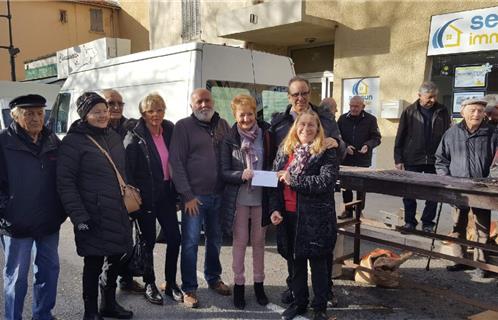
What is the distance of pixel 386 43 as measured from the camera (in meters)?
8.62

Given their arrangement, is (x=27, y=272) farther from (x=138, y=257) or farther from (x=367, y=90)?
(x=367, y=90)

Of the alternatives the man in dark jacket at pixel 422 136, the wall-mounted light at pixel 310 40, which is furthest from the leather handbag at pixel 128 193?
the wall-mounted light at pixel 310 40

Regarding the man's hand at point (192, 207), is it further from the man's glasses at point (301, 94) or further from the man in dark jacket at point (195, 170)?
the man's glasses at point (301, 94)

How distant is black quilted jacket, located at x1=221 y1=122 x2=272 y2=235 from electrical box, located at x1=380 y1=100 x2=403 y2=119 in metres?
5.58

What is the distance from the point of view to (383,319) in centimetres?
348

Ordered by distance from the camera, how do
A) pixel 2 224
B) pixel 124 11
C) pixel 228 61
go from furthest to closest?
1. pixel 124 11
2. pixel 228 61
3. pixel 2 224

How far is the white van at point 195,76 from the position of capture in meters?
5.08

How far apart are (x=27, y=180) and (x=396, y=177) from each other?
111 inches

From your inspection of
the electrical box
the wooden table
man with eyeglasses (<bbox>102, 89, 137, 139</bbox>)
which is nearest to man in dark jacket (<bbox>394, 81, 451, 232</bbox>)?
the wooden table

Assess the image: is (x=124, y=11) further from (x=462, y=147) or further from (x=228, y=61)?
(x=462, y=147)

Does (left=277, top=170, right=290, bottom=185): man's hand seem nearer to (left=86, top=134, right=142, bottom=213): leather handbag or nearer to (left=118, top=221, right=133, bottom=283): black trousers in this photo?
(left=86, top=134, right=142, bottom=213): leather handbag

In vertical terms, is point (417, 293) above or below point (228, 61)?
below

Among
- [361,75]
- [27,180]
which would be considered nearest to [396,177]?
[27,180]

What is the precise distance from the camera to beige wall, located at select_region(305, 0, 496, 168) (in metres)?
8.15
